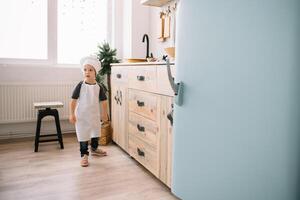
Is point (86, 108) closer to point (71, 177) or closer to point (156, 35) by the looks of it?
point (71, 177)

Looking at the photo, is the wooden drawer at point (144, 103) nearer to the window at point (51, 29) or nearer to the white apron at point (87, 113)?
the white apron at point (87, 113)

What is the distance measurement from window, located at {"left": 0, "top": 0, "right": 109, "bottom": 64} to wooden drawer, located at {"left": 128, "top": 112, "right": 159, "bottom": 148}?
165 cm

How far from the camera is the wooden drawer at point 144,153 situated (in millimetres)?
2078

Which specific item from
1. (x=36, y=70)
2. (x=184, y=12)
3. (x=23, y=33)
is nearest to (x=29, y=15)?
(x=23, y=33)

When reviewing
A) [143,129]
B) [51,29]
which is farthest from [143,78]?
[51,29]

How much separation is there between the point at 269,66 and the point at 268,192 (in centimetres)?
37

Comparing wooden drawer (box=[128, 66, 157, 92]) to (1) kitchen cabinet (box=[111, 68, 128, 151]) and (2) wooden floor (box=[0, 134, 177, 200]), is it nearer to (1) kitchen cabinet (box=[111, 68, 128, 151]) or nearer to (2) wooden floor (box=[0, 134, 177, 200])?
(1) kitchen cabinet (box=[111, 68, 128, 151])

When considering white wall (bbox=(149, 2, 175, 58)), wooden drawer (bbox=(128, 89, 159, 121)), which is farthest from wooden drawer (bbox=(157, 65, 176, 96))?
white wall (bbox=(149, 2, 175, 58))

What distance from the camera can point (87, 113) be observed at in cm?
247

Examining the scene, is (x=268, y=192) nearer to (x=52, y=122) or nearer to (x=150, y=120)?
(x=150, y=120)

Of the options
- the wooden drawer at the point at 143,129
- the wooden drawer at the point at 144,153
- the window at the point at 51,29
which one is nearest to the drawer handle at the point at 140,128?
the wooden drawer at the point at 143,129

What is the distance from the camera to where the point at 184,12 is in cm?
107

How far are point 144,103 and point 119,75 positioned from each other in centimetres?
71

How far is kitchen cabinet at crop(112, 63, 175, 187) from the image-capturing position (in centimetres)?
191
